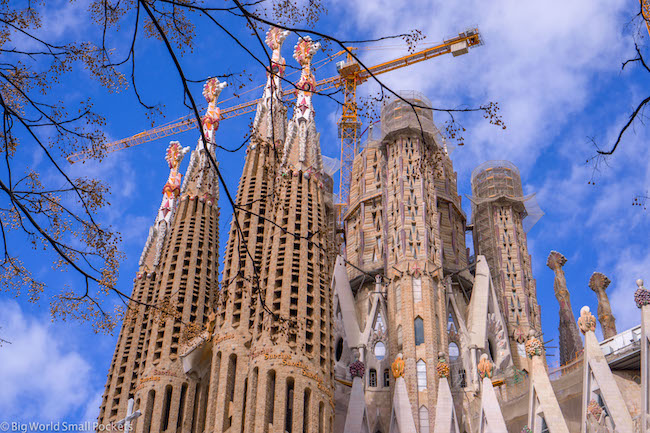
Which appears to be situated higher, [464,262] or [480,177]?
[480,177]

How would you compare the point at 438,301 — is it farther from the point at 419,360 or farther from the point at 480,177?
the point at 480,177

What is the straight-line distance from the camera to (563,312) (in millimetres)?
40969

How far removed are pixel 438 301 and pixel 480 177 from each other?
13705 millimetres

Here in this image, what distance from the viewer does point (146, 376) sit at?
31.6 metres

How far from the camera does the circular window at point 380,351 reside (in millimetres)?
33656

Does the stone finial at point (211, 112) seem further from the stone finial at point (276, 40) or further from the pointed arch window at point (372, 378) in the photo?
the pointed arch window at point (372, 378)

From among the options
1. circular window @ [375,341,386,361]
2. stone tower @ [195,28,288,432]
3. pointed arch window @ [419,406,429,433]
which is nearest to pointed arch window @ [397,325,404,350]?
circular window @ [375,341,386,361]

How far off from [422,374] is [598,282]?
35.0ft

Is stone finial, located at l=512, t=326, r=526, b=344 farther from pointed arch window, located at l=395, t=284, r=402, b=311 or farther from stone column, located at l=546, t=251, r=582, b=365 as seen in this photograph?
pointed arch window, located at l=395, t=284, r=402, b=311

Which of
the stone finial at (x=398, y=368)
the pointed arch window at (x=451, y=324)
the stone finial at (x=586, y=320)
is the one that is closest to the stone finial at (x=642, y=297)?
the stone finial at (x=586, y=320)

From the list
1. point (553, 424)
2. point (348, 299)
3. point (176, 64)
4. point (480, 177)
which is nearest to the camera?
point (176, 64)

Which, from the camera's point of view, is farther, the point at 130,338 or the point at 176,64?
the point at 130,338

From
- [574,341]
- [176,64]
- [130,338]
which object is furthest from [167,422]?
[176,64]

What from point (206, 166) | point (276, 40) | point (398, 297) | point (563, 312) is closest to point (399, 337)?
point (398, 297)
